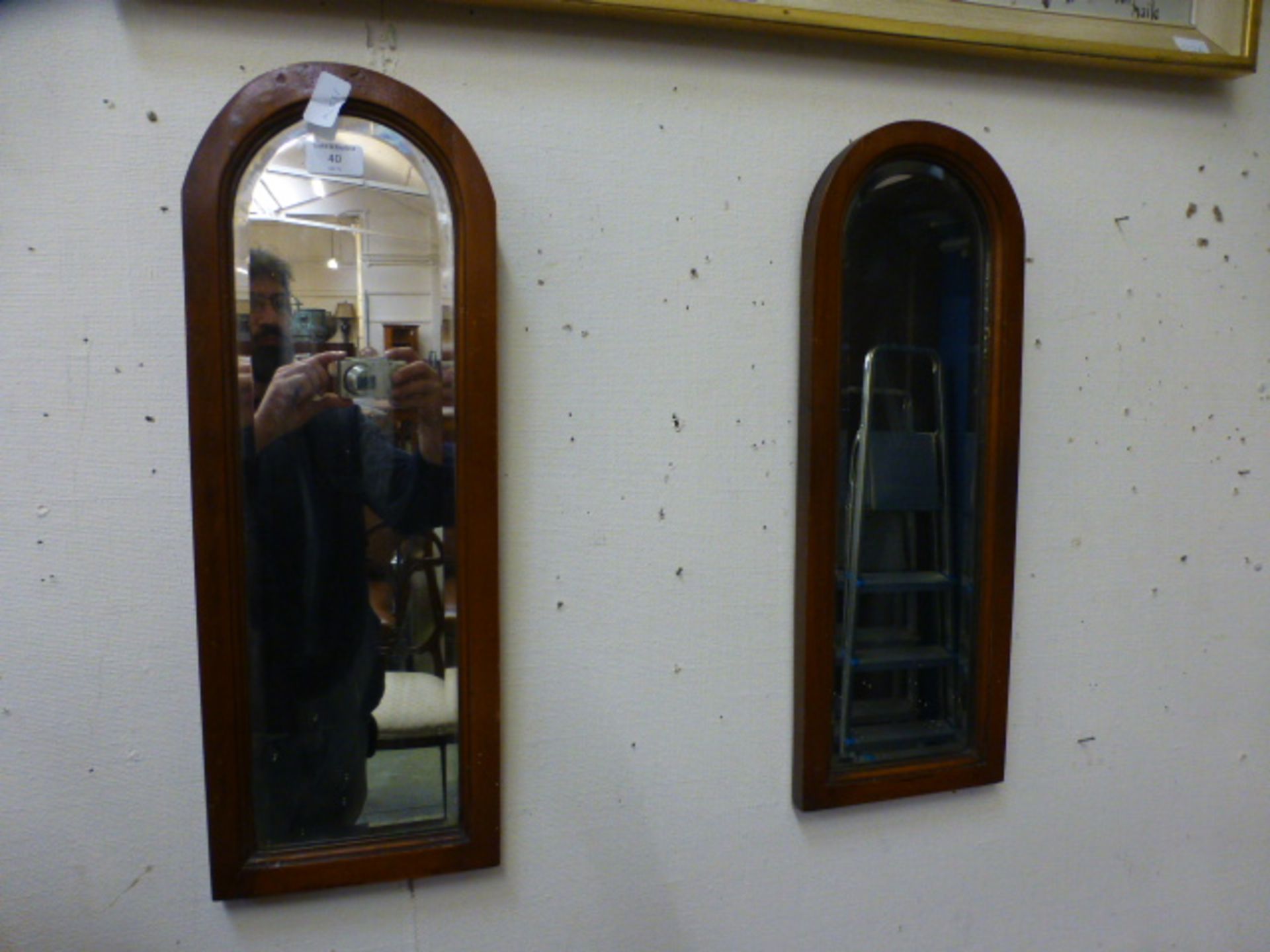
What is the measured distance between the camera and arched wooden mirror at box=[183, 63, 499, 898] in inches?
31.6

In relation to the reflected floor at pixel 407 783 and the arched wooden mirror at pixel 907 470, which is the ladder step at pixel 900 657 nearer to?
the arched wooden mirror at pixel 907 470

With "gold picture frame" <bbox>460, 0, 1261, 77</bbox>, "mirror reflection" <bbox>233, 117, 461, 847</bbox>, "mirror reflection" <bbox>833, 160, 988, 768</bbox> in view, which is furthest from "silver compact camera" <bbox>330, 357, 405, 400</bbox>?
"mirror reflection" <bbox>833, 160, 988, 768</bbox>

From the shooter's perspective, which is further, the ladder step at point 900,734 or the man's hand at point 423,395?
the ladder step at point 900,734

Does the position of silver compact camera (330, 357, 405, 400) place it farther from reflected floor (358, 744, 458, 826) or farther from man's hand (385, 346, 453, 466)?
reflected floor (358, 744, 458, 826)

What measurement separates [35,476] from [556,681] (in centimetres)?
62

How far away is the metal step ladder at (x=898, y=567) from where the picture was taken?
1.01 metres

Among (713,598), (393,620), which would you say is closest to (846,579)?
(713,598)

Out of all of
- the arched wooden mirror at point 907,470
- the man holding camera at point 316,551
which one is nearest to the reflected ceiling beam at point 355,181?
the man holding camera at point 316,551

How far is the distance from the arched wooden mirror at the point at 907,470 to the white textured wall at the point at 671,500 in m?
0.05

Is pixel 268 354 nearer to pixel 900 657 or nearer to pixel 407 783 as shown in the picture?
pixel 407 783

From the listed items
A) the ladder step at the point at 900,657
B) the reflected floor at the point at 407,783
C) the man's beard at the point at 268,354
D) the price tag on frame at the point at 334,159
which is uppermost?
the price tag on frame at the point at 334,159

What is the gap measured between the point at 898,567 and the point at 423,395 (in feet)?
2.20

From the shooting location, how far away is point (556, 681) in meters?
0.94

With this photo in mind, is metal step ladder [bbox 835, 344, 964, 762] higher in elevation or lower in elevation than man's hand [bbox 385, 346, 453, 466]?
lower
